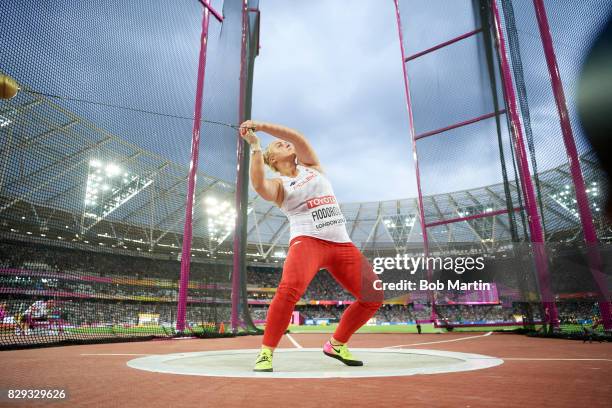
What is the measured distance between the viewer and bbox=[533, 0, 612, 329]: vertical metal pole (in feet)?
16.1

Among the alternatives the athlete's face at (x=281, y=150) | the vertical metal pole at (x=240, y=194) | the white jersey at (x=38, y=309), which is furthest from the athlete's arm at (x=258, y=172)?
the vertical metal pole at (x=240, y=194)

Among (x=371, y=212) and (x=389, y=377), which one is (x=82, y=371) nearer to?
(x=389, y=377)

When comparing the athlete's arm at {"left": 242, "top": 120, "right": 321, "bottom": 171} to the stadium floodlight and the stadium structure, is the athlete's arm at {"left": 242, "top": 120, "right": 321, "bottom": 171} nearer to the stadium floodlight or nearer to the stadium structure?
the stadium structure

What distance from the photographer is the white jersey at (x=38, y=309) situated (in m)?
6.47

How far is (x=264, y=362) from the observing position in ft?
8.20

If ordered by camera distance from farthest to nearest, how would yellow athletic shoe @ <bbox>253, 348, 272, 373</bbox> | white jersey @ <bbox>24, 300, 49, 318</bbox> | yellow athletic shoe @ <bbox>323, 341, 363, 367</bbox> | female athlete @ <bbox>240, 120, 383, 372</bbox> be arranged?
1. white jersey @ <bbox>24, 300, 49, 318</bbox>
2. yellow athletic shoe @ <bbox>323, 341, 363, 367</bbox>
3. female athlete @ <bbox>240, 120, 383, 372</bbox>
4. yellow athletic shoe @ <bbox>253, 348, 272, 373</bbox>

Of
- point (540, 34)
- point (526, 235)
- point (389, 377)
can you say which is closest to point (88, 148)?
point (389, 377)

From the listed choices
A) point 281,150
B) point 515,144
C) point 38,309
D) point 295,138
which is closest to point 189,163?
point 38,309

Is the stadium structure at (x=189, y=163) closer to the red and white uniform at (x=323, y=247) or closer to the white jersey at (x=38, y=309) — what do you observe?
the white jersey at (x=38, y=309)

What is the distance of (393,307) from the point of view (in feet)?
107

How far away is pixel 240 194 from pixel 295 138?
5873 mm

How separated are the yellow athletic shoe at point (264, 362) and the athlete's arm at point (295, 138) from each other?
Answer: 149 cm

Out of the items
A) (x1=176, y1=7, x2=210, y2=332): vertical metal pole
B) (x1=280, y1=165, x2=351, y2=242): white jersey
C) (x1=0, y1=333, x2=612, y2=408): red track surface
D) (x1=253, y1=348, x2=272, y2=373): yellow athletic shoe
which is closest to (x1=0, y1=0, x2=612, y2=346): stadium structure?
(x1=176, y1=7, x2=210, y2=332): vertical metal pole

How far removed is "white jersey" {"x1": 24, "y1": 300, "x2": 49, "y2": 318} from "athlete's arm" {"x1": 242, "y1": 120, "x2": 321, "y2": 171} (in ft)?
18.7
